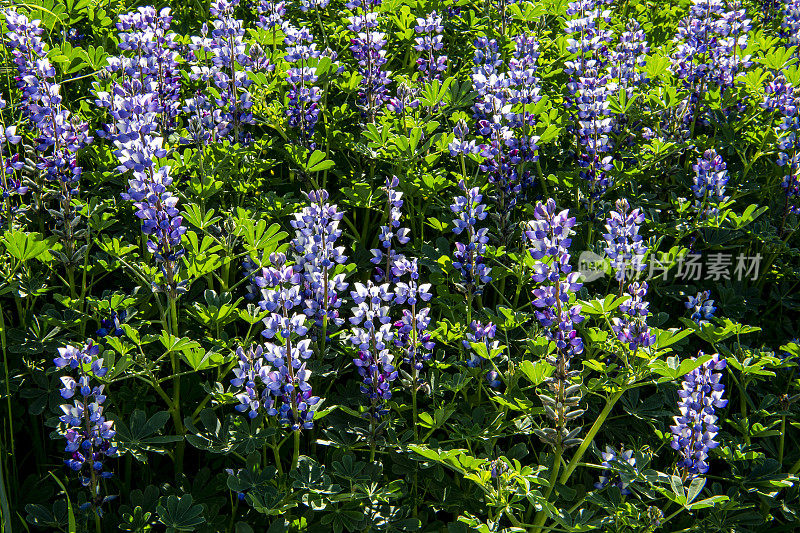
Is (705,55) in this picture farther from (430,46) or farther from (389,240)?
(389,240)

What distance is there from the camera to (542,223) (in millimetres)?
2305

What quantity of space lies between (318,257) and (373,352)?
393 millimetres

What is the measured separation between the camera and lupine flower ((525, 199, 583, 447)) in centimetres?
232

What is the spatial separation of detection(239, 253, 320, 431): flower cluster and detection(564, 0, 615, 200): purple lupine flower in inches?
62.6

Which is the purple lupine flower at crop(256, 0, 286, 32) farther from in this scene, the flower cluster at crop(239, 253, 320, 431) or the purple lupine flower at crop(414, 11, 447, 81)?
the flower cluster at crop(239, 253, 320, 431)

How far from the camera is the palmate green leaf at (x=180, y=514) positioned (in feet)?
7.44

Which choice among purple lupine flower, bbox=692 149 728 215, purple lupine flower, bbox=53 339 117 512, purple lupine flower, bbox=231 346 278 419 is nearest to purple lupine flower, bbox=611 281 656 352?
purple lupine flower, bbox=692 149 728 215

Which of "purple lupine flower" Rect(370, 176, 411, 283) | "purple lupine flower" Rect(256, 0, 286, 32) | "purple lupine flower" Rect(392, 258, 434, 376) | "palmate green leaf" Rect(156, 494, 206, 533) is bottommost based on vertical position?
"palmate green leaf" Rect(156, 494, 206, 533)

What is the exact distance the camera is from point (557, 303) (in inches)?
93.0

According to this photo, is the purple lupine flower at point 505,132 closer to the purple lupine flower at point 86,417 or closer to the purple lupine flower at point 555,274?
the purple lupine flower at point 555,274

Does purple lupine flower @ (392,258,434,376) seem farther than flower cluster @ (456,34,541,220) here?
No

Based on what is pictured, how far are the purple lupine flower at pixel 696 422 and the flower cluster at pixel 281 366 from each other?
3.82 feet

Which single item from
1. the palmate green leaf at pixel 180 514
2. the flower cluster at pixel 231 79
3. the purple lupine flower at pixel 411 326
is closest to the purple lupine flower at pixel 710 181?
the purple lupine flower at pixel 411 326

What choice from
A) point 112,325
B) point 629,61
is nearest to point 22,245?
point 112,325
